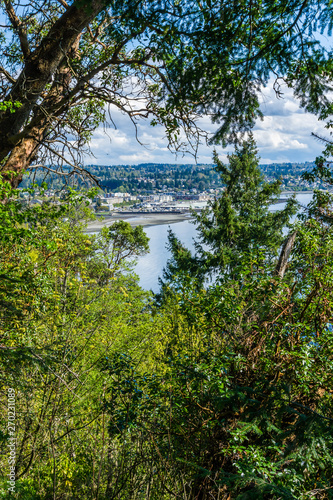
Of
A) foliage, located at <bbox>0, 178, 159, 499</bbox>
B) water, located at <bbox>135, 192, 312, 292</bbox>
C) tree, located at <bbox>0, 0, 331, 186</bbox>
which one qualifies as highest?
tree, located at <bbox>0, 0, 331, 186</bbox>

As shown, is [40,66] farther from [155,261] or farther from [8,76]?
[155,261]

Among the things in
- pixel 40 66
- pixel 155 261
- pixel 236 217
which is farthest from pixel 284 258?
pixel 155 261

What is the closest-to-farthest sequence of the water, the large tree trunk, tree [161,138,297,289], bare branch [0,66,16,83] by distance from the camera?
Answer: 1. the large tree trunk
2. bare branch [0,66,16,83]
3. tree [161,138,297,289]
4. the water

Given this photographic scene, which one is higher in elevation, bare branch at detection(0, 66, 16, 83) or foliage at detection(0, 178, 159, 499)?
bare branch at detection(0, 66, 16, 83)

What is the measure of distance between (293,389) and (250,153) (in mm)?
17975

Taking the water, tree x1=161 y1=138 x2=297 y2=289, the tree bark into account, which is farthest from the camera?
the water

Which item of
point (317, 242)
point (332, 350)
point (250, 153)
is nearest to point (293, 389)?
point (332, 350)

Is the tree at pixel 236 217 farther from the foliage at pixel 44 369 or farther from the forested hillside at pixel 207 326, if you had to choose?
the forested hillside at pixel 207 326

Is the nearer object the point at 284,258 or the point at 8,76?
the point at 8,76

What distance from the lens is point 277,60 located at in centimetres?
280

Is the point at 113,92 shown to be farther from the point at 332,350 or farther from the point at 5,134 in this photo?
the point at 332,350

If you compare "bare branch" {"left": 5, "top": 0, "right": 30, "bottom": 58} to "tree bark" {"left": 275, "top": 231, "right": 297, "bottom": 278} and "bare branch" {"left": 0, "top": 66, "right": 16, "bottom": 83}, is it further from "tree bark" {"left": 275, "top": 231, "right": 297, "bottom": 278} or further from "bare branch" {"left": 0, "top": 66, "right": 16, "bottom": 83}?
"tree bark" {"left": 275, "top": 231, "right": 297, "bottom": 278}

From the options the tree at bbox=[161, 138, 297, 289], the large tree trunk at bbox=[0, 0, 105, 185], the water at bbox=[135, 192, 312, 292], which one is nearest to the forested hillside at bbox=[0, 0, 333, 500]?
the large tree trunk at bbox=[0, 0, 105, 185]

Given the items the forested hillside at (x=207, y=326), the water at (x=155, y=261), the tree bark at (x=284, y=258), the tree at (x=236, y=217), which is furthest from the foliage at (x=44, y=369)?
the water at (x=155, y=261)
